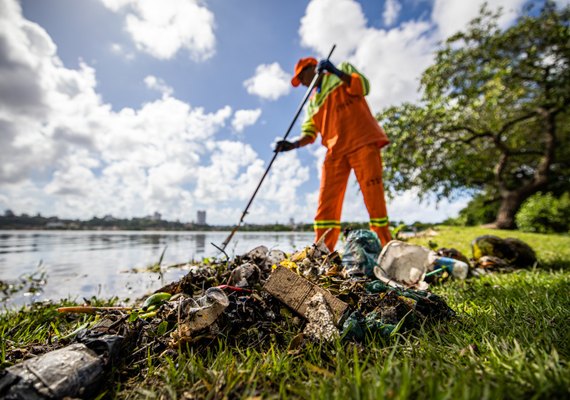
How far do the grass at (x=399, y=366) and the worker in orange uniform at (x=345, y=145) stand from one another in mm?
1901

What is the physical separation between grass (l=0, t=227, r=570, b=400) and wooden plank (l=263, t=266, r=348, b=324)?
0.59 feet

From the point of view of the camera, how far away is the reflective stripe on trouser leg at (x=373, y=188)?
330 centimetres

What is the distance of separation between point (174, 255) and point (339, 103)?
434cm

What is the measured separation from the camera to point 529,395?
72 cm

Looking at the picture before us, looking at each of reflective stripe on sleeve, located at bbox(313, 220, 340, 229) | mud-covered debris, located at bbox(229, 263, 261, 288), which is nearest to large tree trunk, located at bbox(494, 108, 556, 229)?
reflective stripe on sleeve, located at bbox(313, 220, 340, 229)

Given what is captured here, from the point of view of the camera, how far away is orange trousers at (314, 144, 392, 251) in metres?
3.31

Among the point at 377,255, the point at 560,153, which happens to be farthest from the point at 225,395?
the point at 560,153

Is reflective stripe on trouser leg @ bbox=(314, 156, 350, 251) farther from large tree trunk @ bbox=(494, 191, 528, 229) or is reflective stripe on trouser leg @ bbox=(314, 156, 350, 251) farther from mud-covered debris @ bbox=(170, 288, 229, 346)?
large tree trunk @ bbox=(494, 191, 528, 229)

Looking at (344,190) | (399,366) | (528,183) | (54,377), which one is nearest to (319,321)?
(399,366)

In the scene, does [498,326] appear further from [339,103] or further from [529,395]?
[339,103]

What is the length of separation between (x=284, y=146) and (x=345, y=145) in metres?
1.07

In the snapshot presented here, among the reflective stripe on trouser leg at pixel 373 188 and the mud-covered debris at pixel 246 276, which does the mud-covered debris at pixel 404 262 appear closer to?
the reflective stripe on trouser leg at pixel 373 188

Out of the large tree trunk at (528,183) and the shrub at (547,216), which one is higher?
the large tree trunk at (528,183)

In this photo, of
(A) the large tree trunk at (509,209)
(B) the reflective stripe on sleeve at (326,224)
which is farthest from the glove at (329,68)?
(A) the large tree trunk at (509,209)
